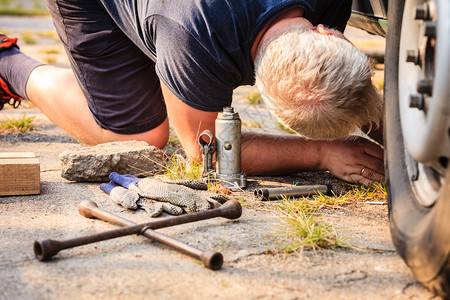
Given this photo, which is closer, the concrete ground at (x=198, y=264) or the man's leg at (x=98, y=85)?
the concrete ground at (x=198, y=264)

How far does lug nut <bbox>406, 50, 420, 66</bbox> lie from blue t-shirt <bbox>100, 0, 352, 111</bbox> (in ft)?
2.50

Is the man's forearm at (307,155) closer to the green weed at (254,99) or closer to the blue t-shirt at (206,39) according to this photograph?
the blue t-shirt at (206,39)

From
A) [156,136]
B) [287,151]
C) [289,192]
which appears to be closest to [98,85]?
[156,136]

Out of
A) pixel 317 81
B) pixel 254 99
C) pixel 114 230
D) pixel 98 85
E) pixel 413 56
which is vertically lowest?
pixel 254 99

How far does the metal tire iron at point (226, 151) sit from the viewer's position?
2.38 meters

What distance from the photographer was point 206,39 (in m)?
2.24

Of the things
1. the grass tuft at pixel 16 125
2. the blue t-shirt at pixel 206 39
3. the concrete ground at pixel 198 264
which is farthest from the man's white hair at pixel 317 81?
the grass tuft at pixel 16 125

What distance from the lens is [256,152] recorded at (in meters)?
2.67

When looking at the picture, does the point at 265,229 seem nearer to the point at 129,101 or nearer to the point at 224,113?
the point at 224,113

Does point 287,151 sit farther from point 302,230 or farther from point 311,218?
point 302,230

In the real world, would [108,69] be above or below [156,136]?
above

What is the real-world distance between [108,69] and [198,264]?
1652 millimetres

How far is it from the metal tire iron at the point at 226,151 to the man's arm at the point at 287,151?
81mm

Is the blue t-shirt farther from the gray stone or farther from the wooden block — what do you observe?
the wooden block
